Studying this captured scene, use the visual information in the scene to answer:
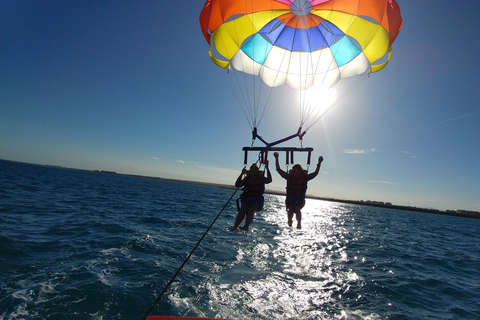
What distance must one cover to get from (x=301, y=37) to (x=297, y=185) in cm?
750

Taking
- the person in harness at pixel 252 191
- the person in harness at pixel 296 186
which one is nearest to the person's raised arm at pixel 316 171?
the person in harness at pixel 296 186

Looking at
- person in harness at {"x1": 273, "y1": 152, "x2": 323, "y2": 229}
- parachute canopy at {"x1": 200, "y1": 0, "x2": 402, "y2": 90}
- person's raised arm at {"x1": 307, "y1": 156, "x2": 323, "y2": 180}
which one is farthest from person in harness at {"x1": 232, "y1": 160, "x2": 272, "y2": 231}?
parachute canopy at {"x1": 200, "y1": 0, "x2": 402, "y2": 90}

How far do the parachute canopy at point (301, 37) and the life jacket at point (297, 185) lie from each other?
5539 millimetres

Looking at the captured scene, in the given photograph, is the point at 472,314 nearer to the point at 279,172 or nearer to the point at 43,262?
the point at 279,172

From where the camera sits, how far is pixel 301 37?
11.3m

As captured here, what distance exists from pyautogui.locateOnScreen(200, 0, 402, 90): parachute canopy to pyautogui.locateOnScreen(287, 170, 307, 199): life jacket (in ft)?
18.2

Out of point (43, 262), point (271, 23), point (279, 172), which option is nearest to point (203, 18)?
point (271, 23)

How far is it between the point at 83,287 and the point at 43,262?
114 inches

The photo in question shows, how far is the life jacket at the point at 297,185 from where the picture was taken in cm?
894

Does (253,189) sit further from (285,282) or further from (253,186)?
(285,282)

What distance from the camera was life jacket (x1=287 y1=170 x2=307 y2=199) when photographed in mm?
8938

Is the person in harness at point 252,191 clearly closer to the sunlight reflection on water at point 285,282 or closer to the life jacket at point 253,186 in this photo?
the life jacket at point 253,186


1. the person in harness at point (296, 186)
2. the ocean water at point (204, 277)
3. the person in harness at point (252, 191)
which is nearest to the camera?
the ocean water at point (204, 277)

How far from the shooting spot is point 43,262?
8.95 metres
